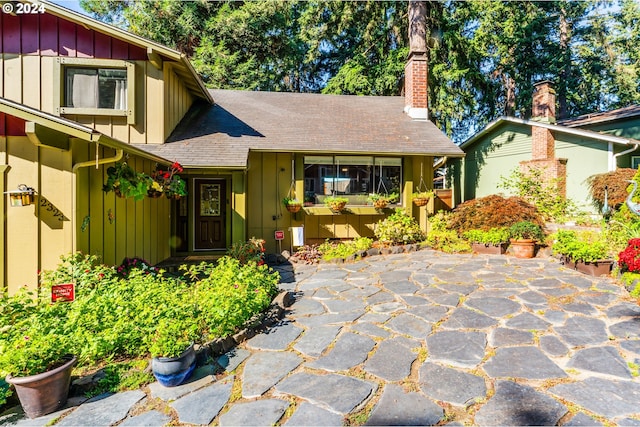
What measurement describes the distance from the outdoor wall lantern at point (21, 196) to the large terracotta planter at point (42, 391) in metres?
2.43

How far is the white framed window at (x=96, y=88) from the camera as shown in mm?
6914

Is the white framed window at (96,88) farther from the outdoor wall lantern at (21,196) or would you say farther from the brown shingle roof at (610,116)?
the brown shingle roof at (610,116)

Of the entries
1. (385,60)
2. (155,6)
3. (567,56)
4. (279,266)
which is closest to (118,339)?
(279,266)

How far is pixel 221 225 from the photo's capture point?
325 inches

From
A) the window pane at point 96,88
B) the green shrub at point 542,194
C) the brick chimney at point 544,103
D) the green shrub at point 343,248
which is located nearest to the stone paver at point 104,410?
the green shrub at point 343,248

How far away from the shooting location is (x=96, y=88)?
7090mm

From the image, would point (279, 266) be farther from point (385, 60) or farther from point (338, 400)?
point (385, 60)

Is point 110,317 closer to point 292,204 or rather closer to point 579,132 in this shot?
point 292,204

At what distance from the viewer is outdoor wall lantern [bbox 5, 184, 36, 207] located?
156 inches

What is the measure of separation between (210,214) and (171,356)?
227 inches

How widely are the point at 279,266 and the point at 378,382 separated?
476cm

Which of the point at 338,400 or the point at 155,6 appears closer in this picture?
the point at 338,400

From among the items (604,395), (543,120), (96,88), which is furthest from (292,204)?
(543,120)

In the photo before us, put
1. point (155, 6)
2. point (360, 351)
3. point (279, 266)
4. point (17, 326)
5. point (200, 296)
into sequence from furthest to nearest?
point (155, 6) → point (279, 266) → point (200, 296) → point (360, 351) → point (17, 326)
